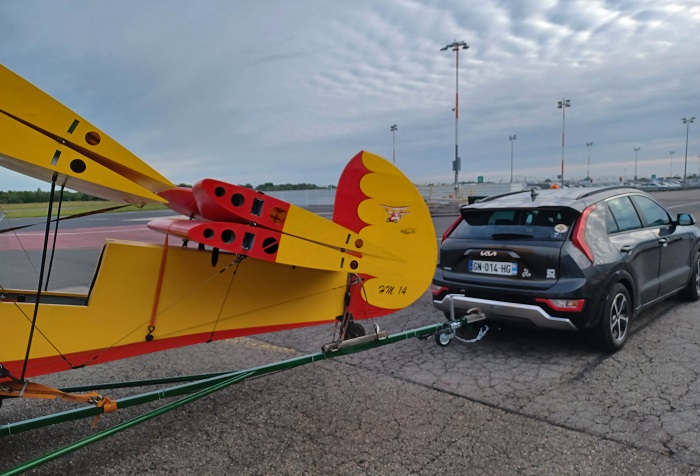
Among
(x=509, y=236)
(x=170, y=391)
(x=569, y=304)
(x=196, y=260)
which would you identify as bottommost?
(x=170, y=391)

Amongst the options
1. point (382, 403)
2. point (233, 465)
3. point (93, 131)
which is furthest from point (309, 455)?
point (93, 131)

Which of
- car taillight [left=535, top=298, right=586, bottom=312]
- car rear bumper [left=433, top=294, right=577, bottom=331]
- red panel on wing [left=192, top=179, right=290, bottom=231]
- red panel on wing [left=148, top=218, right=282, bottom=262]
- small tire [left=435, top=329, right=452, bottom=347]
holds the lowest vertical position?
small tire [left=435, top=329, right=452, bottom=347]

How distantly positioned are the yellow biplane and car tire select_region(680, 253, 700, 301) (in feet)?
15.6

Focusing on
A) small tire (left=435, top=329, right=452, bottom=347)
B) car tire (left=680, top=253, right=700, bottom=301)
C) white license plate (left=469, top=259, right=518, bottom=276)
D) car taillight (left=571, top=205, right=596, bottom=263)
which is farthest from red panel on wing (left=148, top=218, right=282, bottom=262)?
car tire (left=680, top=253, right=700, bottom=301)

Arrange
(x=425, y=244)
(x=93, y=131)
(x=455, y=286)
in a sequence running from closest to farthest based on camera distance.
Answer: (x=93, y=131), (x=425, y=244), (x=455, y=286)

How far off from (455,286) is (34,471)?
366 centimetres

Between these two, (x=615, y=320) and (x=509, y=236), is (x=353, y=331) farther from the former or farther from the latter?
(x=615, y=320)

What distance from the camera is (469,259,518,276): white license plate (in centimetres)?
459

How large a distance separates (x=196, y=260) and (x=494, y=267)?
291 cm

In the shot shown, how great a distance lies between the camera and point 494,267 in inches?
185

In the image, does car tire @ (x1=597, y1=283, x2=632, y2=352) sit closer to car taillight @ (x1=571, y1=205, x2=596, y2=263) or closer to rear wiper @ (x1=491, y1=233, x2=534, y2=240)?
car taillight @ (x1=571, y1=205, x2=596, y2=263)

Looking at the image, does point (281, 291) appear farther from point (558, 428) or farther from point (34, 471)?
point (558, 428)

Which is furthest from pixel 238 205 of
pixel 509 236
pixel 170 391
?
pixel 509 236

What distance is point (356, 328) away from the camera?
3486 mm
